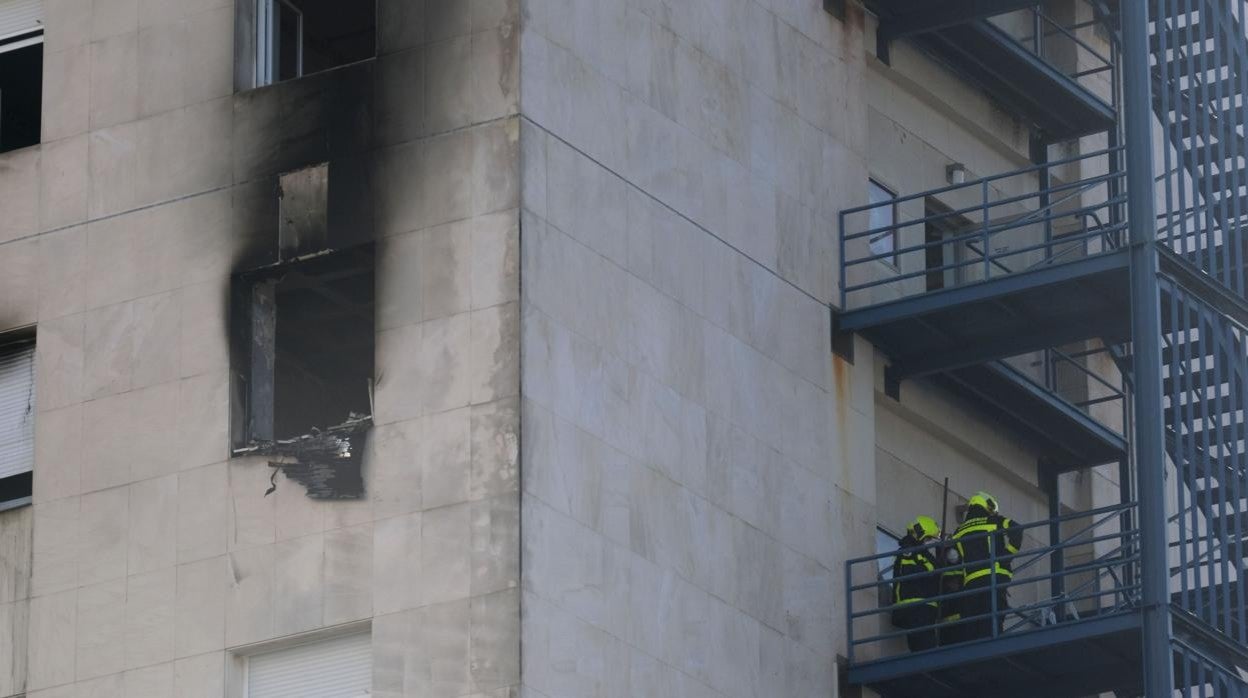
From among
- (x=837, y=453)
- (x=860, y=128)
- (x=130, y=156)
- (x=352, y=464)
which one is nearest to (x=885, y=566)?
(x=837, y=453)

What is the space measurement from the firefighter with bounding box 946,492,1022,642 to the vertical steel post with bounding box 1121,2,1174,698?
1675mm

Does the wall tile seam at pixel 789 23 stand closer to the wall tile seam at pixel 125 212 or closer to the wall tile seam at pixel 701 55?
the wall tile seam at pixel 701 55

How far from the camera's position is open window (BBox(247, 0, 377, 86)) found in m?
34.6

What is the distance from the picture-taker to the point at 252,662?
31938 mm

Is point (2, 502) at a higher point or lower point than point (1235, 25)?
lower

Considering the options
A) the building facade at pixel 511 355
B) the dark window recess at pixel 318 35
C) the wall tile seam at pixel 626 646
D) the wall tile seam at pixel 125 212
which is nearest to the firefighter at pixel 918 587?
the building facade at pixel 511 355

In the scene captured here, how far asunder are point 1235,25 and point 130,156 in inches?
561

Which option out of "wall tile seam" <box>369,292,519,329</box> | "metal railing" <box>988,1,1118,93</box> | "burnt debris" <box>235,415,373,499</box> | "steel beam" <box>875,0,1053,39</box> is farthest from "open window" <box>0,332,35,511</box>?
"metal railing" <box>988,1,1118,93</box>

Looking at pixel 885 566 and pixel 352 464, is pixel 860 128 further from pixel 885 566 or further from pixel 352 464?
pixel 352 464

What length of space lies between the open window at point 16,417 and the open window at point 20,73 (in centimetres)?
292

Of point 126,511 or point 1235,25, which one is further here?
point 1235,25

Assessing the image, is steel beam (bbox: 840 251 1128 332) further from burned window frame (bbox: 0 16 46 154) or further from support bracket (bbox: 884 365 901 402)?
burned window frame (bbox: 0 16 46 154)

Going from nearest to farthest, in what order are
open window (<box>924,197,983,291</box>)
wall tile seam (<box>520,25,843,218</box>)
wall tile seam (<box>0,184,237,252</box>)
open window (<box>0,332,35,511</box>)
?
wall tile seam (<box>520,25,843,218</box>)
wall tile seam (<box>0,184,237,252</box>)
open window (<box>0,332,35,511</box>)
open window (<box>924,197,983,291</box>)

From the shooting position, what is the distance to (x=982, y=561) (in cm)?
3438
